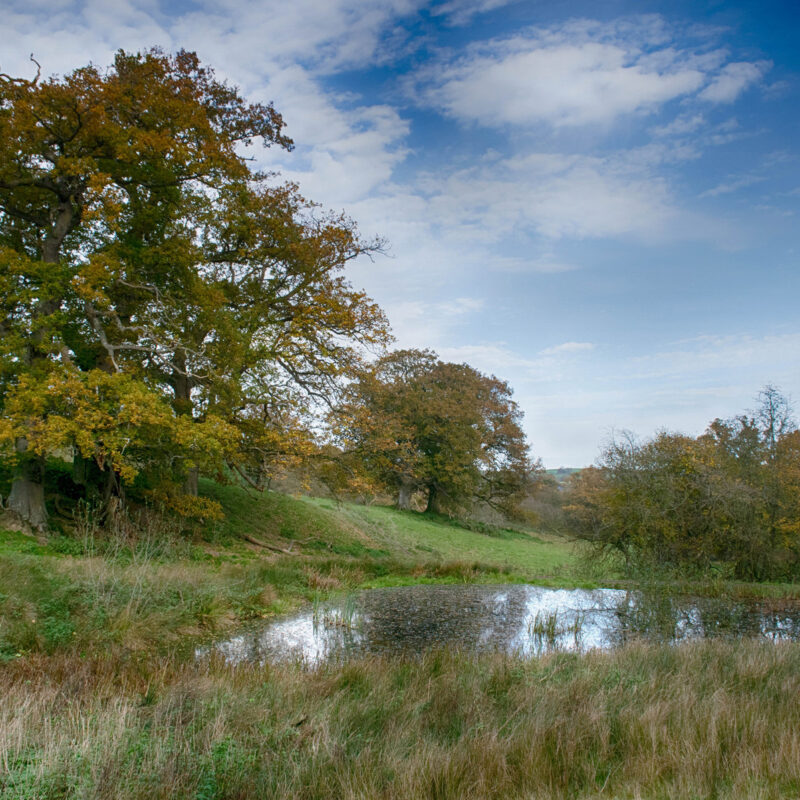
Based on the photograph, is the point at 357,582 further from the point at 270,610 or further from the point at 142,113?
the point at 142,113

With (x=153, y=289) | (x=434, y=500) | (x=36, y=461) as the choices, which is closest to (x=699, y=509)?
(x=153, y=289)

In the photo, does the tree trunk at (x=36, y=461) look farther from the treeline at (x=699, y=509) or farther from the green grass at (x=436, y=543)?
the treeline at (x=699, y=509)

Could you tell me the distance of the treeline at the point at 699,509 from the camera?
1650 centimetres

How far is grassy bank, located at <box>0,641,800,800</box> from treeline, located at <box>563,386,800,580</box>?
11208 mm

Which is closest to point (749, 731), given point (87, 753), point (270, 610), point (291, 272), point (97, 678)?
point (87, 753)

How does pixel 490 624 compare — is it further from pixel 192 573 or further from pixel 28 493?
pixel 28 493

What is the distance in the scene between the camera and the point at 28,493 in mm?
13656

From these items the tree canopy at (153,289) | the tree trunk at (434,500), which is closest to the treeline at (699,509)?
the tree canopy at (153,289)

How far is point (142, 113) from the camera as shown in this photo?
47.2 feet

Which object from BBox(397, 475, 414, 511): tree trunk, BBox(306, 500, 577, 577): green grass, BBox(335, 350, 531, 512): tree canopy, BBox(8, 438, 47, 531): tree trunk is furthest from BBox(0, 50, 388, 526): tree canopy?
BBox(397, 475, 414, 511): tree trunk

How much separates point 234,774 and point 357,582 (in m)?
10.6

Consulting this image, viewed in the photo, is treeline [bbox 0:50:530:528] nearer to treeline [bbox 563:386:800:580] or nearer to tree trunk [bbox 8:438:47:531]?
tree trunk [bbox 8:438:47:531]

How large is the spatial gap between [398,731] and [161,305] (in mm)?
13821

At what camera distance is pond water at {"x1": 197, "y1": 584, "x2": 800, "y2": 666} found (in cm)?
778
